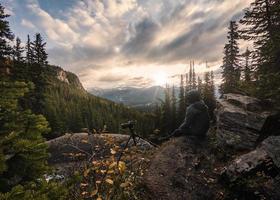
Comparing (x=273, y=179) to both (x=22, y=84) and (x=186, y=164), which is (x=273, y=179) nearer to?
(x=186, y=164)

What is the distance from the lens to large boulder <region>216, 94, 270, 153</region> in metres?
11.3

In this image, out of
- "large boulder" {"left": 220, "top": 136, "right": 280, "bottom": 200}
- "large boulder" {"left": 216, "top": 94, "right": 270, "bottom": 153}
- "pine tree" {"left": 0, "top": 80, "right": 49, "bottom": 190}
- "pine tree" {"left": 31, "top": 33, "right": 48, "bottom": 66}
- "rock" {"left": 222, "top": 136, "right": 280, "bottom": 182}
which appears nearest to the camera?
"pine tree" {"left": 0, "top": 80, "right": 49, "bottom": 190}

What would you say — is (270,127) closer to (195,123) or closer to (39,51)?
(195,123)

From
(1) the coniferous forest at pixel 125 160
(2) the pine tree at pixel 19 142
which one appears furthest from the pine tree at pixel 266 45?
(2) the pine tree at pixel 19 142

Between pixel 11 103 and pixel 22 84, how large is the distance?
48 cm

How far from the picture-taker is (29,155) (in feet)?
15.7

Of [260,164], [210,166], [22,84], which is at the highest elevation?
[22,84]

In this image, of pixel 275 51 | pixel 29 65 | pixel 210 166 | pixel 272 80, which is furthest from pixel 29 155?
pixel 29 65

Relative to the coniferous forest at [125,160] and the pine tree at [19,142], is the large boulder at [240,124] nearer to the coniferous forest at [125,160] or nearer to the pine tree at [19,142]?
the coniferous forest at [125,160]

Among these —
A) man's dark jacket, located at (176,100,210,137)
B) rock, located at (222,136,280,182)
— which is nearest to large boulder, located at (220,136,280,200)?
rock, located at (222,136,280,182)

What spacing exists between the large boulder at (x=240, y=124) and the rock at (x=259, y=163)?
2.35 m

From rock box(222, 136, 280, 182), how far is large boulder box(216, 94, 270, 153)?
2347mm

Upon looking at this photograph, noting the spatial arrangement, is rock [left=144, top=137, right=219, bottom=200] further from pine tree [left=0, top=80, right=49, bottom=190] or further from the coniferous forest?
pine tree [left=0, top=80, right=49, bottom=190]

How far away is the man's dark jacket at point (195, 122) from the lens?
12.4 metres
